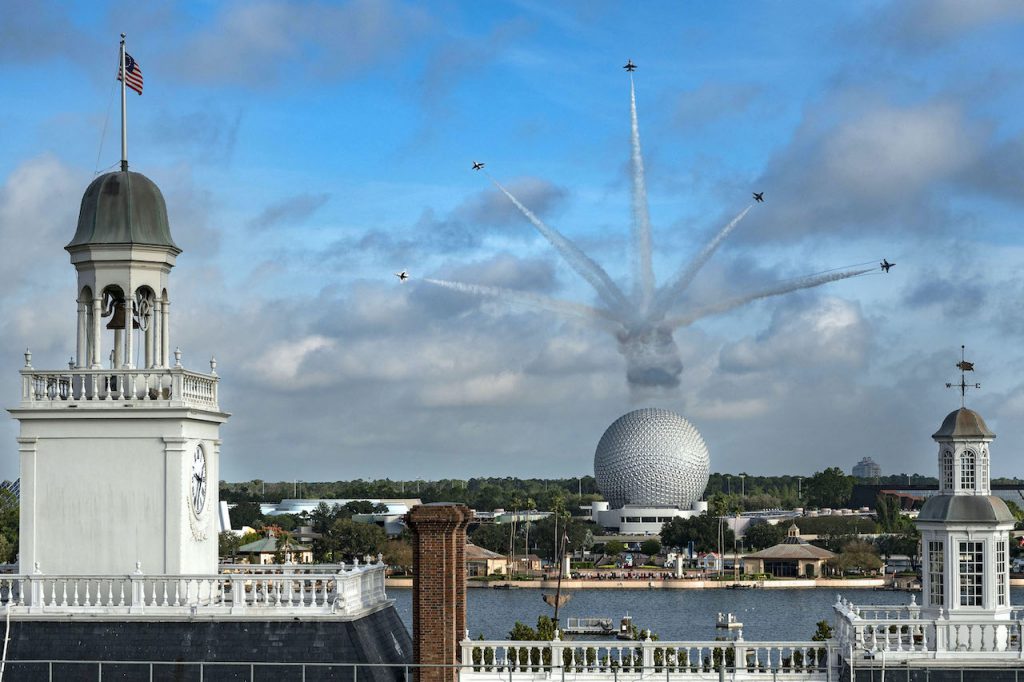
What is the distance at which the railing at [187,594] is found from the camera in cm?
3134

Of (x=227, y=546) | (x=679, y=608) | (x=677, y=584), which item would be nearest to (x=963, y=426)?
(x=679, y=608)

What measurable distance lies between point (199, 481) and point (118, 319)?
4.64 m

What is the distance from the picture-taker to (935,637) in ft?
104

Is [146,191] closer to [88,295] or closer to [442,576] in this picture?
[88,295]

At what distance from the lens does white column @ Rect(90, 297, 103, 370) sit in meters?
34.7

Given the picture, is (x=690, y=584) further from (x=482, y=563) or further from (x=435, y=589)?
(x=435, y=589)

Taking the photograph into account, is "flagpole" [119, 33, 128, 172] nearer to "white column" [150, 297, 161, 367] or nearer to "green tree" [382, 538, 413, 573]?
"white column" [150, 297, 161, 367]

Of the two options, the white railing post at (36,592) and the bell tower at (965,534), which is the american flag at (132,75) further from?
the bell tower at (965,534)

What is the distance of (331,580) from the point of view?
1249 inches

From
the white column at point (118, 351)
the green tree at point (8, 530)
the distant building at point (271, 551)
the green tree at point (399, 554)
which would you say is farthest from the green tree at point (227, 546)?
the white column at point (118, 351)

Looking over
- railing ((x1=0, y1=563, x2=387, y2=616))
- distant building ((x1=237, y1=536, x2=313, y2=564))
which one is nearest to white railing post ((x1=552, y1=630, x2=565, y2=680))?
railing ((x1=0, y1=563, x2=387, y2=616))

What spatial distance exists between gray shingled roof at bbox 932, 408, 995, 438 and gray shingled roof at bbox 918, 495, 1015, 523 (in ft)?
4.31

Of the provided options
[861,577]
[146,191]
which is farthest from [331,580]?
[861,577]

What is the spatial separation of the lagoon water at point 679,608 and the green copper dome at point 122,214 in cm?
7959
